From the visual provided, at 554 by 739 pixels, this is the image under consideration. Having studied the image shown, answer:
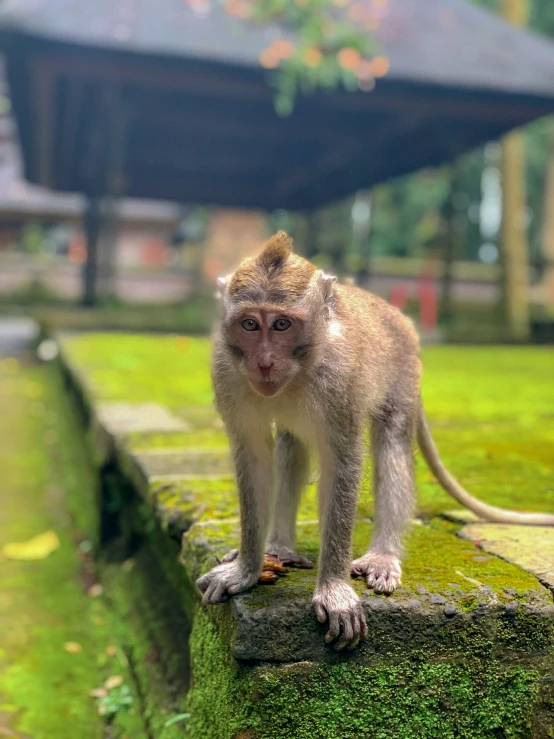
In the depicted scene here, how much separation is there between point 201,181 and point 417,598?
17045mm

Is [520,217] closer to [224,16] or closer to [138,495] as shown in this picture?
[224,16]

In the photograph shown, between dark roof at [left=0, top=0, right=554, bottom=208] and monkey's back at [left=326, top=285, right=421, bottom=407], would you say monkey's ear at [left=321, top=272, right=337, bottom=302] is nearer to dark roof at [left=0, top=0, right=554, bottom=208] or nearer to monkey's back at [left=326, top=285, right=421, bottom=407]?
monkey's back at [left=326, top=285, right=421, bottom=407]

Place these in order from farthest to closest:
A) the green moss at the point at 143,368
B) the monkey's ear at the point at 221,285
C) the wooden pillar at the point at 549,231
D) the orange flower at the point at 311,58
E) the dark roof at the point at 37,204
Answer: the dark roof at the point at 37,204 < the wooden pillar at the point at 549,231 < the orange flower at the point at 311,58 < the green moss at the point at 143,368 < the monkey's ear at the point at 221,285

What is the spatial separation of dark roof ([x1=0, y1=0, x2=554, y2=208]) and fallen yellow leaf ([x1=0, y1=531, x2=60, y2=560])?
21.1 feet

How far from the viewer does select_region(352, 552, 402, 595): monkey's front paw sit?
1857mm

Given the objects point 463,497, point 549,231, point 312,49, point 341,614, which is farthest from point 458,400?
point 549,231

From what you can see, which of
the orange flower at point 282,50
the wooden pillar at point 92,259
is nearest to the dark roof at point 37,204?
the wooden pillar at point 92,259

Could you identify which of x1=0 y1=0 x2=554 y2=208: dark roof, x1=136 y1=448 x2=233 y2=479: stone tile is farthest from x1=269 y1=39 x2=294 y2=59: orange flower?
x1=136 y1=448 x2=233 y2=479: stone tile

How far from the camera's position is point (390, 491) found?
6.95 ft

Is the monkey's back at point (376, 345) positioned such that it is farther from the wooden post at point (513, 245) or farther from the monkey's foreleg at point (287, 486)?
the wooden post at point (513, 245)

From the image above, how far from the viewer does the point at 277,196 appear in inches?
736

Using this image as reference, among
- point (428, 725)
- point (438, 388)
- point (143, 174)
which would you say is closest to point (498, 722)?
point (428, 725)

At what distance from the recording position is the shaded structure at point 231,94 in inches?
362

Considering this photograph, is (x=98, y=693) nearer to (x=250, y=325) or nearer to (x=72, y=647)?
(x=72, y=647)
